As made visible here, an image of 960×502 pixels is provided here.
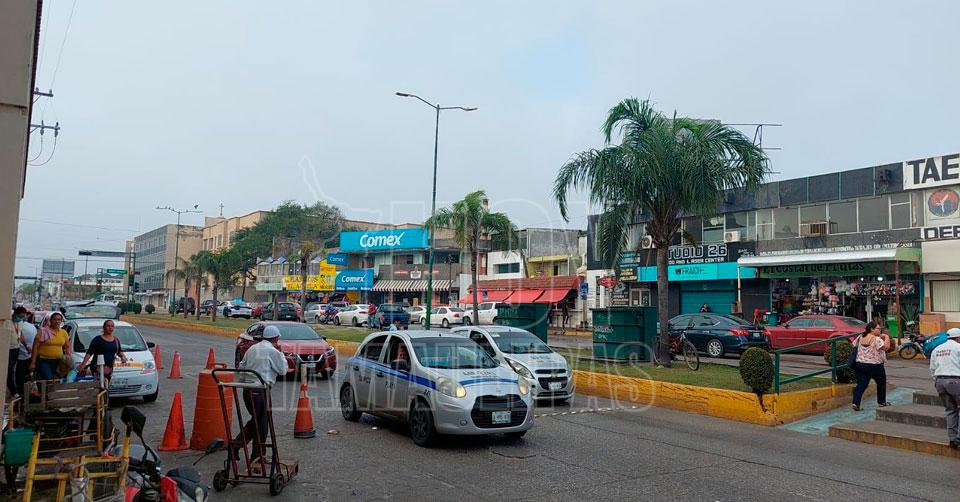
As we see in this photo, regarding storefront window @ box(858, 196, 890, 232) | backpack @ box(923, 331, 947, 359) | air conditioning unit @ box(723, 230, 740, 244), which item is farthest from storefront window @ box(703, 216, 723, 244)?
backpack @ box(923, 331, 947, 359)

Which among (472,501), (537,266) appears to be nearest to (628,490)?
(472,501)

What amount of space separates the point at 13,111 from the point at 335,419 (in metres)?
7.98

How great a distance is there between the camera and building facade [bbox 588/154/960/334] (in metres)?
27.7

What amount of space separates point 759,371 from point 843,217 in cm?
2283

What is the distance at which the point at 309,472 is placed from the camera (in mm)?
7785

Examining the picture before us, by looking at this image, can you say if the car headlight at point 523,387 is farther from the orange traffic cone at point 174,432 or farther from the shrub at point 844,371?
the shrub at point 844,371

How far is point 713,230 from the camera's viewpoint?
3734cm

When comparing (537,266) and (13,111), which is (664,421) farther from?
(537,266)

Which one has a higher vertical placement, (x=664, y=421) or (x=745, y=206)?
(x=745, y=206)

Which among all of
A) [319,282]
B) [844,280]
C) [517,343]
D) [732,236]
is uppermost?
[732,236]

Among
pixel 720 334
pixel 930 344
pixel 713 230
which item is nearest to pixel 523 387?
pixel 720 334

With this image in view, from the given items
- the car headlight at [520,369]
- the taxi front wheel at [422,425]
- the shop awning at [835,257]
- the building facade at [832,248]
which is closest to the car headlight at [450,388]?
the taxi front wheel at [422,425]

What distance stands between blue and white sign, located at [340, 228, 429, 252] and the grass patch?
4359cm

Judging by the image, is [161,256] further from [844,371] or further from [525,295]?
[844,371]
